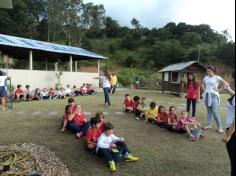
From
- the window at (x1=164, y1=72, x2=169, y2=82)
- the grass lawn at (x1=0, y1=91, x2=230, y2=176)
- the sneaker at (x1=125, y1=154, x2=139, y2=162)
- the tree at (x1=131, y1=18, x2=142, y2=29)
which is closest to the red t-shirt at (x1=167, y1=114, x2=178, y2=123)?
the grass lawn at (x1=0, y1=91, x2=230, y2=176)

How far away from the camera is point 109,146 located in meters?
6.35

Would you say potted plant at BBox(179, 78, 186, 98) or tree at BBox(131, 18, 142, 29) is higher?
tree at BBox(131, 18, 142, 29)

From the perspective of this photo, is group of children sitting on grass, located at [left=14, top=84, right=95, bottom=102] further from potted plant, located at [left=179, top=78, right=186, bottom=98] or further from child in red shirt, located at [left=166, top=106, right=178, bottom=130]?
child in red shirt, located at [left=166, top=106, right=178, bottom=130]

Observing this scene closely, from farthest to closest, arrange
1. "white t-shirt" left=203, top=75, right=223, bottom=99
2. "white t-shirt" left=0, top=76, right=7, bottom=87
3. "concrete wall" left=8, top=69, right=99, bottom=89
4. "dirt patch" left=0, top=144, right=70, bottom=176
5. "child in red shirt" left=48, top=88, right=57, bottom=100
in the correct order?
"concrete wall" left=8, top=69, right=99, bottom=89 < "child in red shirt" left=48, top=88, right=57, bottom=100 < "white t-shirt" left=0, top=76, right=7, bottom=87 < "white t-shirt" left=203, top=75, right=223, bottom=99 < "dirt patch" left=0, top=144, right=70, bottom=176

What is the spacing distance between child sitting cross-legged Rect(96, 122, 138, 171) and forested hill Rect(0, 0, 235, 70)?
124 ft

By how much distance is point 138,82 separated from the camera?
31781mm

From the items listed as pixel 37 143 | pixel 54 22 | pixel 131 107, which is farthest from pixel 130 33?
pixel 37 143

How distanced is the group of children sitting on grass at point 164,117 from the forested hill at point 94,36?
33.4m

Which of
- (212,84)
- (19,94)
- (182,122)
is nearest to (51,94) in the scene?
(19,94)

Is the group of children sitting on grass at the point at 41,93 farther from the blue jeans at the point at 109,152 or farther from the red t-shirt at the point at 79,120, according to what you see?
the blue jeans at the point at 109,152

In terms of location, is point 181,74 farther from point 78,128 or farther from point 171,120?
point 78,128

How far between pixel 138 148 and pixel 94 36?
5143 cm

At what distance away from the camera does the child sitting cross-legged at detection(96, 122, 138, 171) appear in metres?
6.19

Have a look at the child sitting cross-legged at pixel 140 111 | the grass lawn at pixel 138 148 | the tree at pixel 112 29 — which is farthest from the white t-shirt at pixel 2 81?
the tree at pixel 112 29
